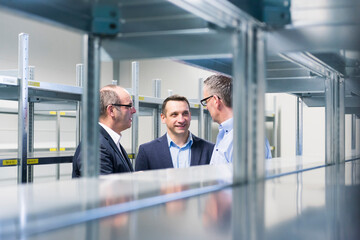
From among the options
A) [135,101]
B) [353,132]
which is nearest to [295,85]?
[353,132]

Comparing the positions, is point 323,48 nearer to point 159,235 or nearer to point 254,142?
point 254,142

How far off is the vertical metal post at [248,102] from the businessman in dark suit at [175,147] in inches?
68.0

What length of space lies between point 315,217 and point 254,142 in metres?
0.40

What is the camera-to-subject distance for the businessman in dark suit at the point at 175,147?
2760 mm

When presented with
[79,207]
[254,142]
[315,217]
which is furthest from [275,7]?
[79,207]

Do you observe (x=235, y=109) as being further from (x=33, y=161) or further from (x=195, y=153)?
(x=33, y=161)

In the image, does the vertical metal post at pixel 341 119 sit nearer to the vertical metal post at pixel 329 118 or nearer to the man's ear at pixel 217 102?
the vertical metal post at pixel 329 118

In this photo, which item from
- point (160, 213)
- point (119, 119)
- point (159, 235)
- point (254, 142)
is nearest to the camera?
point (159, 235)

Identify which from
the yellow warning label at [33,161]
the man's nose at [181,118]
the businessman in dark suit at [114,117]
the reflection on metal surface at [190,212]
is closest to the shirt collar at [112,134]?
the businessman in dark suit at [114,117]

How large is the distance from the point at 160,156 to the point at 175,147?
143mm

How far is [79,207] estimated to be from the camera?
0.65 metres

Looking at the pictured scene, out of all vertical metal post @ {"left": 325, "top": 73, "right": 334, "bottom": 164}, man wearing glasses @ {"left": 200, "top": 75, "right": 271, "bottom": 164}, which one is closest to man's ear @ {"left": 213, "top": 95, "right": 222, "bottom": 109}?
man wearing glasses @ {"left": 200, "top": 75, "right": 271, "bottom": 164}

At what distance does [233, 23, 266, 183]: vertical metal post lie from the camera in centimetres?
100

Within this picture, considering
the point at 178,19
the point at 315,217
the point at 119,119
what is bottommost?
the point at 315,217
